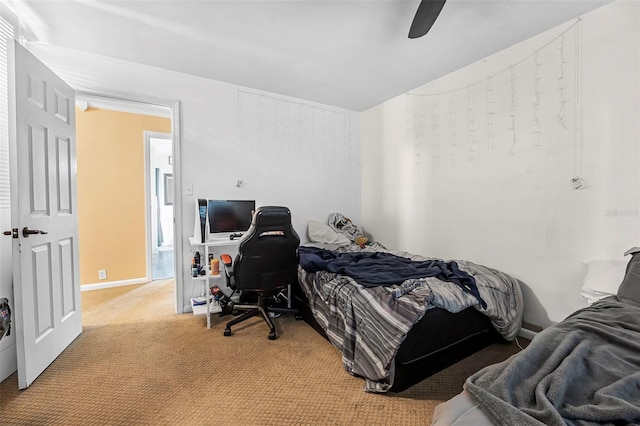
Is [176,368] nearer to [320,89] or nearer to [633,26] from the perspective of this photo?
[320,89]

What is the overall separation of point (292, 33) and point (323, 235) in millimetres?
2212

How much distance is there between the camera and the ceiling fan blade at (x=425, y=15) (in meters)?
1.58

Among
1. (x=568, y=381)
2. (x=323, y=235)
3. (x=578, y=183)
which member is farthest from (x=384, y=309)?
(x=323, y=235)

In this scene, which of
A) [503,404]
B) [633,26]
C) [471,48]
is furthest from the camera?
[471,48]

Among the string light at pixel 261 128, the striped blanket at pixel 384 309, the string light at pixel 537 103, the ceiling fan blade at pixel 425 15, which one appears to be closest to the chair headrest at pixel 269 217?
the striped blanket at pixel 384 309

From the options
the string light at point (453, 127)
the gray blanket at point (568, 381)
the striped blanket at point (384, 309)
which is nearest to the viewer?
the gray blanket at point (568, 381)

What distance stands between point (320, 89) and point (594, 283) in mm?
3061

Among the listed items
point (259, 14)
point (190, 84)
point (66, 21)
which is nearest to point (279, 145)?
point (190, 84)

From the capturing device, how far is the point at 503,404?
75cm

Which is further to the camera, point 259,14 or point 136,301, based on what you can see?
point 136,301

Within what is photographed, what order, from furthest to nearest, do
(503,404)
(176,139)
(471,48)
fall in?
1. (176,139)
2. (471,48)
3. (503,404)

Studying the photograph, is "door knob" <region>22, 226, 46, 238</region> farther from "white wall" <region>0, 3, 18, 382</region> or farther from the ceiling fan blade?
the ceiling fan blade

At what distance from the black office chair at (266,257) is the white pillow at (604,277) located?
6.97 feet

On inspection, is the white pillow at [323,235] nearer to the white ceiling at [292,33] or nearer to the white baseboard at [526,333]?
the white ceiling at [292,33]
